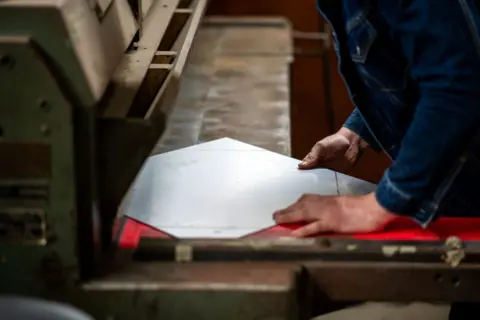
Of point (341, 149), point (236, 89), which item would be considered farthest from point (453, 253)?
point (236, 89)

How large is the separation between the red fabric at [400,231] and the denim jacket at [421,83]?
1.8 inches

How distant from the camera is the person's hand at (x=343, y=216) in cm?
107

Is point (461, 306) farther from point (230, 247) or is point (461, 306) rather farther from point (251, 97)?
point (251, 97)

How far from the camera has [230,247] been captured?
1.00 meters

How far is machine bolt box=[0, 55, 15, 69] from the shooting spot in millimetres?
826

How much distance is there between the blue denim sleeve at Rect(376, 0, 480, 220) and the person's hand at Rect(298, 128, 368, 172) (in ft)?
1.58

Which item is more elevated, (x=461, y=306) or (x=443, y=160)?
(x=443, y=160)

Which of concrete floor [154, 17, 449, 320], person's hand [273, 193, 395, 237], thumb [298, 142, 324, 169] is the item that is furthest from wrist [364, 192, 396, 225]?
concrete floor [154, 17, 449, 320]

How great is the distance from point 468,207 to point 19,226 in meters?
0.74

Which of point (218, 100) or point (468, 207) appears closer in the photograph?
point (468, 207)

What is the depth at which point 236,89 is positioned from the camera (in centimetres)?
221

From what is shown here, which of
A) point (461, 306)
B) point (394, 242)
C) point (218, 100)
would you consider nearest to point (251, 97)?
point (218, 100)

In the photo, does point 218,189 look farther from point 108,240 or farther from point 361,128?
point 361,128

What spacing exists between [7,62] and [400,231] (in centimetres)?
61
